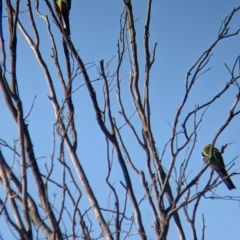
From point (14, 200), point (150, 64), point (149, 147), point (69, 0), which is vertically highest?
point (69, 0)

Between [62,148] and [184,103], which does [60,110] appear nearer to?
[62,148]

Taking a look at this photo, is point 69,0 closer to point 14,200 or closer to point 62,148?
point 62,148

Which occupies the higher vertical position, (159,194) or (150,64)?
(150,64)

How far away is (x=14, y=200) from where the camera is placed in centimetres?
198

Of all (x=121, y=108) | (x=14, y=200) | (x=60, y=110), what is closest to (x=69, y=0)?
(x=121, y=108)

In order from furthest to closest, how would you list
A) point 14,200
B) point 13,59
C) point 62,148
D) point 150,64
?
point 150,64, point 62,148, point 13,59, point 14,200

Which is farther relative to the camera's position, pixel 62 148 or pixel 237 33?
pixel 237 33

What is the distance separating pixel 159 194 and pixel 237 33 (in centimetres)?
97

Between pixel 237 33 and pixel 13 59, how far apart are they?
1.22 meters

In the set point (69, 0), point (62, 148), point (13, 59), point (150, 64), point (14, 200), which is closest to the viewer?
point (14, 200)

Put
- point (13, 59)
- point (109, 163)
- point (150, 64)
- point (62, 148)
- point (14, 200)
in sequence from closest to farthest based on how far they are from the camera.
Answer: point (14, 200) < point (13, 59) < point (62, 148) < point (109, 163) < point (150, 64)

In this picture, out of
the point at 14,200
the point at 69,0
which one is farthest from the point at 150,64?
the point at 69,0

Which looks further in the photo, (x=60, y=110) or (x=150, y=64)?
(x=150, y=64)

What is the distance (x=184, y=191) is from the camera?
2.31 meters
